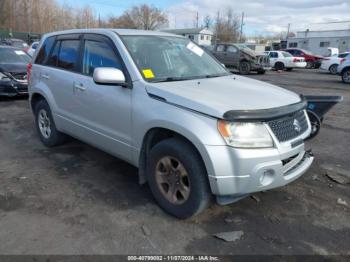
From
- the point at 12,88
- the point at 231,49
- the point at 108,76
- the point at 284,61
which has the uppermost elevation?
the point at 231,49

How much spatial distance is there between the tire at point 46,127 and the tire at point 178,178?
7.82ft

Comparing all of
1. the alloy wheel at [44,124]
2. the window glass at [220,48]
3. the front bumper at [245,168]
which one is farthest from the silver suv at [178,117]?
the window glass at [220,48]

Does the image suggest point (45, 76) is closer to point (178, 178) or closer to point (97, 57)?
point (97, 57)

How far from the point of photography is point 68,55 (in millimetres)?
4727

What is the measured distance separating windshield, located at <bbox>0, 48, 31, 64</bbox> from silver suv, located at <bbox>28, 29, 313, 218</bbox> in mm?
6244

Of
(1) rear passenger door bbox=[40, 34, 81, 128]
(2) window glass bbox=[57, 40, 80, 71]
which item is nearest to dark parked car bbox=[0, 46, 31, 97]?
(1) rear passenger door bbox=[40, 34, 81, 128]

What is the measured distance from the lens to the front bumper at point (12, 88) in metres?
9.01

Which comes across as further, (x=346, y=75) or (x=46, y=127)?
(x=346, y=75)

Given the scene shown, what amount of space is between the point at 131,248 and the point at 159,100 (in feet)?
4.56

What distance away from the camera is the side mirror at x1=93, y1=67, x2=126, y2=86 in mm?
3410

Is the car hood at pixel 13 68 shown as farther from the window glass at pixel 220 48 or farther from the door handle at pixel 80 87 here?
the window glass at pixel 220 48

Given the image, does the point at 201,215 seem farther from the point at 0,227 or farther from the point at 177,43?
the point at 177,43

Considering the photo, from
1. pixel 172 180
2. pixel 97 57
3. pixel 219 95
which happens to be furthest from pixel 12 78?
pixel 219 95

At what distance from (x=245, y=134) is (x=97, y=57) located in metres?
2.21
